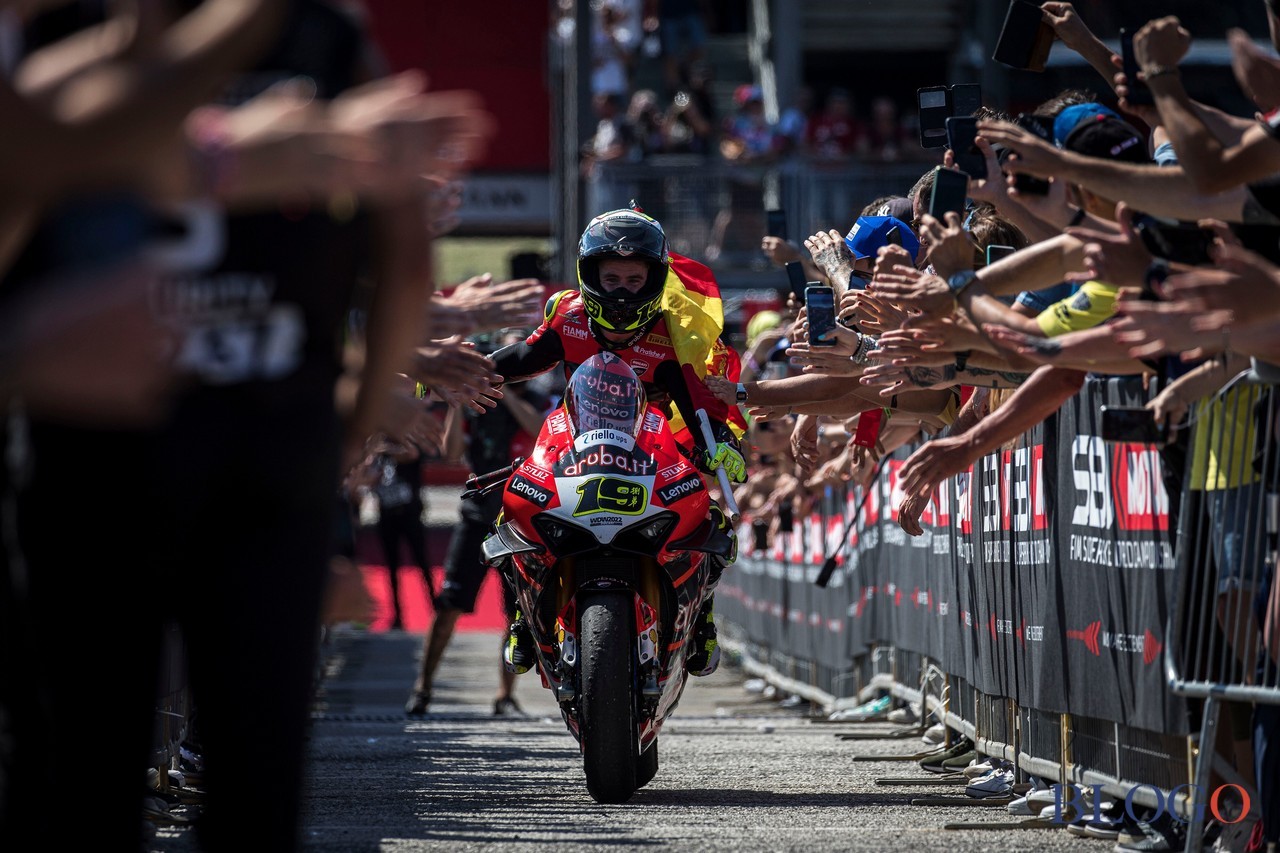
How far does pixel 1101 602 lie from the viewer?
6582mm

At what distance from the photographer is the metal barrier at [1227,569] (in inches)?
211

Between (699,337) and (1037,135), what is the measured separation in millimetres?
2417

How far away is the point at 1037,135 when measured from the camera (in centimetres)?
660

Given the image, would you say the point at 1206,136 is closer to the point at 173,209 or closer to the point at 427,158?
the point at 427,158

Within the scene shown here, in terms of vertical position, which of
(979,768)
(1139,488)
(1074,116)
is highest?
(1074,116)

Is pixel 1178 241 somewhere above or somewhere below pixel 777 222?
below

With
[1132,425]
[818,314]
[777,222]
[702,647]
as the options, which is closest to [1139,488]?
[1132,425]

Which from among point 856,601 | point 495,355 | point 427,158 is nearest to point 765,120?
point 856,601

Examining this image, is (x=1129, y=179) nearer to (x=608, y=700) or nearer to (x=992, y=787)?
(x=608, y=700)

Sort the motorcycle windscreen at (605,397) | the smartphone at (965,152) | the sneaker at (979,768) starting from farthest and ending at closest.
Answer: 1. the sneaker at (979,768)
2. the motorcycle windscreen at (605,397)
3. the smartphone at (965,152)

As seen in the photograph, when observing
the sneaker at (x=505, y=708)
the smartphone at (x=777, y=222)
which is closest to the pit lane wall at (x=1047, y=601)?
the smartphone at (x=777, y=222)

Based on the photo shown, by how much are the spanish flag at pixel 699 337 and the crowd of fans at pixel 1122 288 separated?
2.91 feet

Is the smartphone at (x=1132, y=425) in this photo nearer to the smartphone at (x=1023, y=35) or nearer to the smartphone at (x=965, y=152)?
the smartphone at (x=965, y=152)

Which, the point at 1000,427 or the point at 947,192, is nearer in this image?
the point at 1000,427
